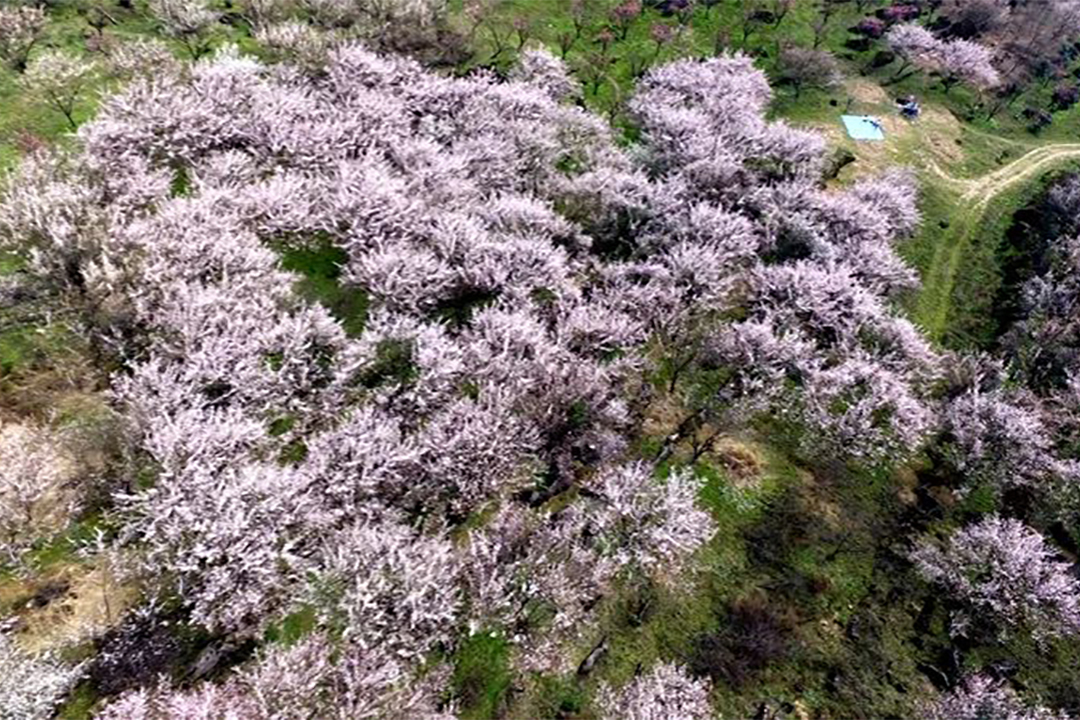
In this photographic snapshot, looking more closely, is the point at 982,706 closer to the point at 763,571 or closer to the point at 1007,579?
the point at 1007,579

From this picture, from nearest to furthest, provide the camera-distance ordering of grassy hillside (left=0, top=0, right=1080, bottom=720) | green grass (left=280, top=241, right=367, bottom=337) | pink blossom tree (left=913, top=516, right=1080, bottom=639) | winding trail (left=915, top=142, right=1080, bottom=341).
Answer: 1. grassy hillside (left=0, top=0, right=1080, bottom=720)
2. pink blossom tree (left=913, top=516, right=1080, bottom=639)
3. green grass (left=280, top=241, right=367, bottom=337)
4. winding trail (left=915, top=142, right=1080, bottom=341)

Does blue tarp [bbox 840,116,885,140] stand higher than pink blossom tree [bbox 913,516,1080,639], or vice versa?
blue tarp [bbox 840,116,885,140]

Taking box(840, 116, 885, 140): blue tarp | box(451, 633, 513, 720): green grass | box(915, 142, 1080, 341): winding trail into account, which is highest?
box(840, 116, 885, 140): blue tarp

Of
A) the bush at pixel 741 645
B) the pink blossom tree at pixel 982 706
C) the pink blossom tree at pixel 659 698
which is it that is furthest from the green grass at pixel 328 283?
the pink blossom tree at pixel 982 706

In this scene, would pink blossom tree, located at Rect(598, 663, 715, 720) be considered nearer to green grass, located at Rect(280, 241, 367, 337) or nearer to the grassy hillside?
the grassy hillside

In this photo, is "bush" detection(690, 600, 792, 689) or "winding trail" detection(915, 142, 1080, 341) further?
"winding trail" detection(915, 142, 1080, 341)

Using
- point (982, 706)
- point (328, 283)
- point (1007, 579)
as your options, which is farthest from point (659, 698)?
point (328, 283)

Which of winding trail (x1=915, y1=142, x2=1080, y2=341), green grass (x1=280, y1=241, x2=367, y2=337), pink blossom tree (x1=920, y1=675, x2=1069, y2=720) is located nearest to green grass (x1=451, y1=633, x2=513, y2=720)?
pink blossom tree (x1=920, y1=675, x2=1069, y2=720)
